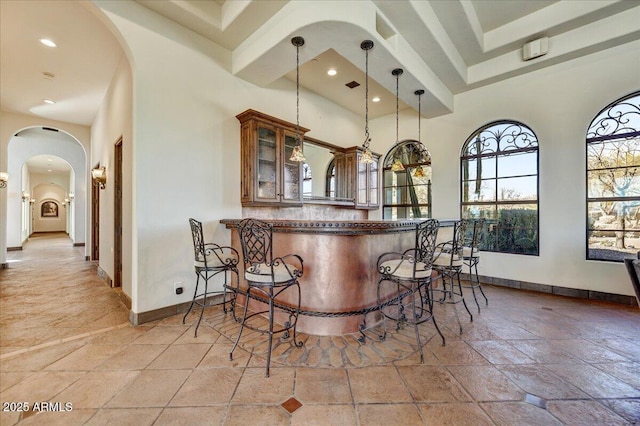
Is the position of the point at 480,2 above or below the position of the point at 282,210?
above

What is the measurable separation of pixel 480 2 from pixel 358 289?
12.5 feet

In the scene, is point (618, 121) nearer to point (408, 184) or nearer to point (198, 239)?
point (408, 184)

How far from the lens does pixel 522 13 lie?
11.1 ft

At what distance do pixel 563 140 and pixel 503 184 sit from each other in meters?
0.94

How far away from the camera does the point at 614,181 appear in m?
3.47

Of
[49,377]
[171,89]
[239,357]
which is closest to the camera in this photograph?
[49,377]

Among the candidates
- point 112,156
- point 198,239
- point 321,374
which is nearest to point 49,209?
point 112,156

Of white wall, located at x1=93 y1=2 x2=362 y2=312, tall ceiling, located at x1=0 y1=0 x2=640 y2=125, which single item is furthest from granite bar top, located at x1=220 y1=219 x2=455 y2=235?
tall ceiling, located at x1=0 y1=0 x2=640 y2=125

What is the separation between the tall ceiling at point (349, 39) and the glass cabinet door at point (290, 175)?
905 millimetres

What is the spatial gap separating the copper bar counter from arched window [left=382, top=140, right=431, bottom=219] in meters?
2.99

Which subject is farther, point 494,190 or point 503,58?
point 494,190

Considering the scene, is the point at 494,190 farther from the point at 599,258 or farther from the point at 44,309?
the point at 44,309

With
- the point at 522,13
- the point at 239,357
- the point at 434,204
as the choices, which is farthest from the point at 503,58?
the point at 239,357

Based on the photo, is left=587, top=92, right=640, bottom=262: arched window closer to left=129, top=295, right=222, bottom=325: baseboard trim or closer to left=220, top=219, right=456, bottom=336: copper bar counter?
left=220, top=219, right=456, bottom=336: copper bar counter
